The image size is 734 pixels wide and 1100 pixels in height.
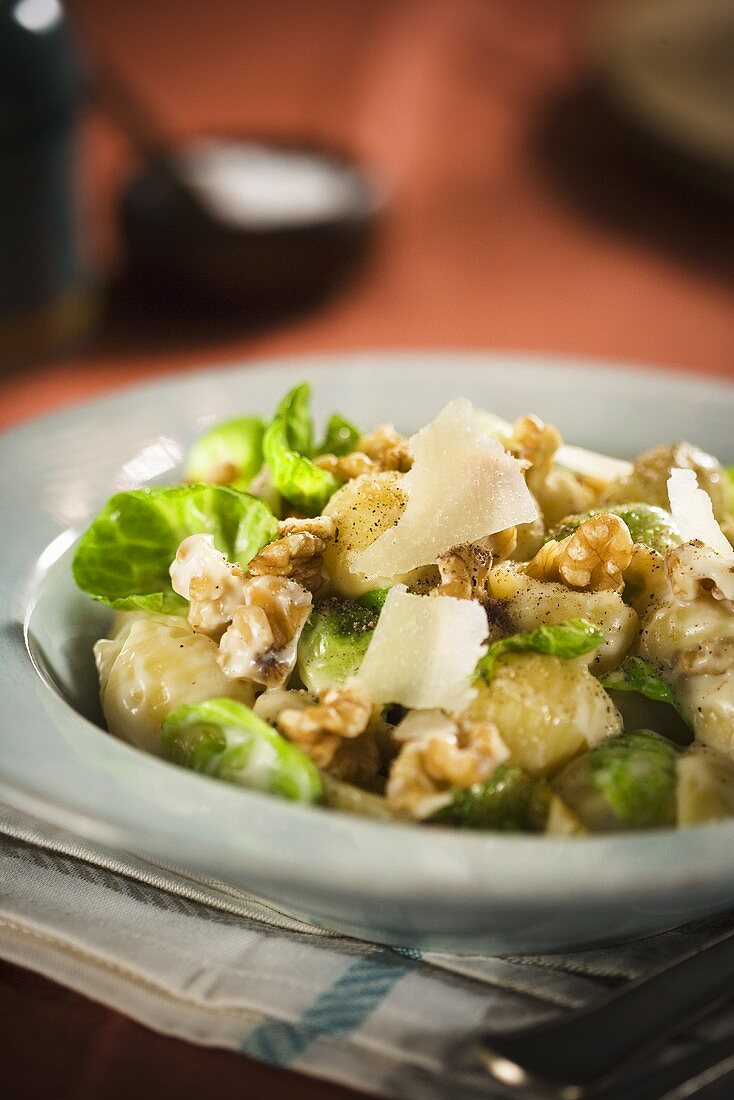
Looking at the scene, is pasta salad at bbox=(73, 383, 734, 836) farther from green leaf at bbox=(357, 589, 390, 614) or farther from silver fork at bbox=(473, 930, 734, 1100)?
silver fork at bbox=(473, 930, 734, 1100)

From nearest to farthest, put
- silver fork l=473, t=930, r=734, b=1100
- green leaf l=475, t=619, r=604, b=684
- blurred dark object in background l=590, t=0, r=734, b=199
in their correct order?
silver fork l=473, t=930, r=734, b=1100
green leaf l=475, t=619, r=604, b=684
blurred dark object in background l=590, t=0, r=734, b=199

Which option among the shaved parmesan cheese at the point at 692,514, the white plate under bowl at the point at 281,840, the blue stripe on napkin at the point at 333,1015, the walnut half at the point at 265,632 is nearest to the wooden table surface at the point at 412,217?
the blue stripe on napkin at the point at 333,1015

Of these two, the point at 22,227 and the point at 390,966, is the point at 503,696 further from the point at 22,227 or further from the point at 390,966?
the point at 22,227

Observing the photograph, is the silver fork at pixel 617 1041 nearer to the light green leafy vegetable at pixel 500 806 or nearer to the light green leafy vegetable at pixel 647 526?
the light green leafy vegetable at pixel 500 806

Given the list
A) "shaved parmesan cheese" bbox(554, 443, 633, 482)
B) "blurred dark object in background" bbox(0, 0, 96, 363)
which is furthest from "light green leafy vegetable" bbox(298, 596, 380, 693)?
"blurred dark object in background" bbox(0, 0, 96, 363)

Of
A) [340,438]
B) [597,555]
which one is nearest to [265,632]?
[597,555]
